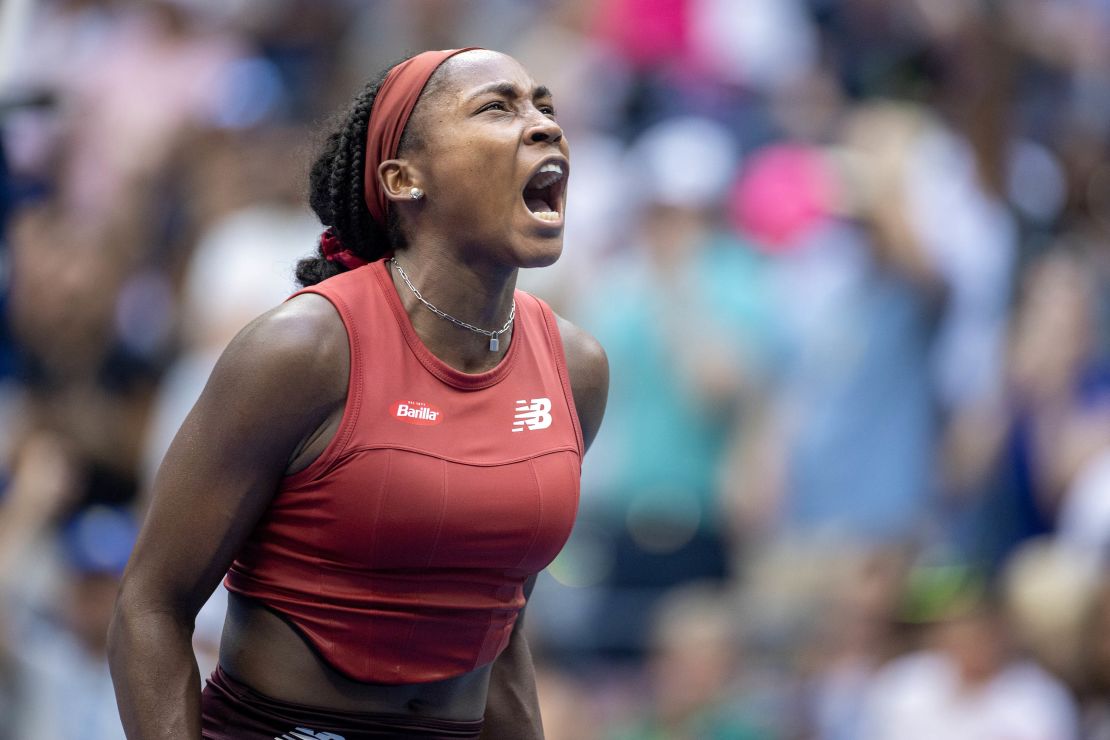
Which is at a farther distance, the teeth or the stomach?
the teeth

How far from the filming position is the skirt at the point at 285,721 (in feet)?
8.98

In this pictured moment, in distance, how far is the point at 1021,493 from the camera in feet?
21.3

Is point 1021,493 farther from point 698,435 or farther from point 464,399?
point 464,399

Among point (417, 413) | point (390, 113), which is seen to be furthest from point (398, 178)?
point (417, 413)

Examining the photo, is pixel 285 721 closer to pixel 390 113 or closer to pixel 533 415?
pixel 533 415

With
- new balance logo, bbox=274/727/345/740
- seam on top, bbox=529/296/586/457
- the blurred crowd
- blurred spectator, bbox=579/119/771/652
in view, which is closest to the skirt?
new balance logo, bbox=274/727/345/740

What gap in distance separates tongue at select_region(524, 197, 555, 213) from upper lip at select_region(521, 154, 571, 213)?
12mm

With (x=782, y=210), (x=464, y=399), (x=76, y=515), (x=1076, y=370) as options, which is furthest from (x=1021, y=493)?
(x=464, y=399)

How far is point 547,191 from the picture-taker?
294 cm

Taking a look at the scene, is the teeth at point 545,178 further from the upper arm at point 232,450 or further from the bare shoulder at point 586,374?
the upper arm at point 232,450

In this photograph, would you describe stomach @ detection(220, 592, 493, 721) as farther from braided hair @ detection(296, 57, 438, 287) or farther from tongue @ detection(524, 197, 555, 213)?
tongue @ detection(524, 197, 555, 213)

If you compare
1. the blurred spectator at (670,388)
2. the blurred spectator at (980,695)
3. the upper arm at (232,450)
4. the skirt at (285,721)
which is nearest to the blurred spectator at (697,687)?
the blurred spectator at (670,388)

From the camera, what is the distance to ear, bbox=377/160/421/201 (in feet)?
9.38

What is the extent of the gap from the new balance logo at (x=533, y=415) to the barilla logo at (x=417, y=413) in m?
0.17
